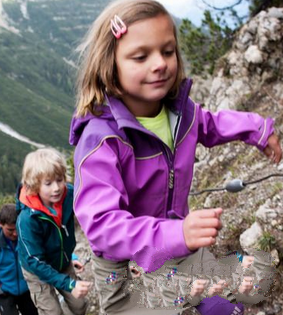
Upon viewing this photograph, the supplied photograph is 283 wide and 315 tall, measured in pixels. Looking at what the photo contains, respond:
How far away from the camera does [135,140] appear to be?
1.88 metres

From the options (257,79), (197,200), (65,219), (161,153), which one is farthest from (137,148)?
(257,79)

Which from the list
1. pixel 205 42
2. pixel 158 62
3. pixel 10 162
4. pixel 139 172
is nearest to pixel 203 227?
pixel 139 172

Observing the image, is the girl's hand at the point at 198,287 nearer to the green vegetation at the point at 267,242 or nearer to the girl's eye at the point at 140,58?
the girl's eye at the point at 140,58

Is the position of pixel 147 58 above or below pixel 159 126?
above

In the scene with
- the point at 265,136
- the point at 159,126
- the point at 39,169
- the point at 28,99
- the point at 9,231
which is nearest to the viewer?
the point at 159,126

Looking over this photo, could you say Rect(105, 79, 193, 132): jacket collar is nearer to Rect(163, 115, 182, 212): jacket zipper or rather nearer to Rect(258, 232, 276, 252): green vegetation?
Rect(163, 115, 182, 212): jacket zipper

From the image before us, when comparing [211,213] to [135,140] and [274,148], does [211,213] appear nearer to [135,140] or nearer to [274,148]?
[135,140]

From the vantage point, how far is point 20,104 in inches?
5512

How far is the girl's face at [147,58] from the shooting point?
1.83m

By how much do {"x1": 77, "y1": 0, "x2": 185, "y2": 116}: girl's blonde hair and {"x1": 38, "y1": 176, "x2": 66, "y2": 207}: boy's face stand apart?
1388 mm

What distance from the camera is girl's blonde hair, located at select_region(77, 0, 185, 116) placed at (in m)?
1.92

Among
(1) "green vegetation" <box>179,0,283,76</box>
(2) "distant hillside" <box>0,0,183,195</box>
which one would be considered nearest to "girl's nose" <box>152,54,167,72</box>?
(1) "green vegetation" <box>179,0,283,76</box>

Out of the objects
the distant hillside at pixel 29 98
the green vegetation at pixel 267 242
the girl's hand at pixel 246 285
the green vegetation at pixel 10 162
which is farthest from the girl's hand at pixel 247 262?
the distant hillside at pixel 29 98

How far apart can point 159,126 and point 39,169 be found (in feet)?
5.29
